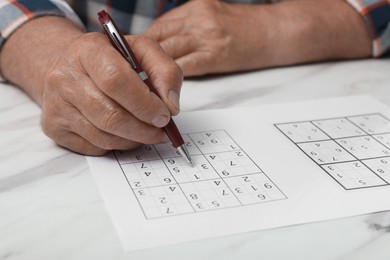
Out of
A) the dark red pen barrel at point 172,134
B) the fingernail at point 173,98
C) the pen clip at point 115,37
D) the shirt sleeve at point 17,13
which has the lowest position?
the dark red pen barrel at point 172,134

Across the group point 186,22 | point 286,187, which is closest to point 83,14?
point 186,22

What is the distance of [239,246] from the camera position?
50cm

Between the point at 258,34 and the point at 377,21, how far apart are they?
0.76ft

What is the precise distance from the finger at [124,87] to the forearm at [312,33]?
39cm

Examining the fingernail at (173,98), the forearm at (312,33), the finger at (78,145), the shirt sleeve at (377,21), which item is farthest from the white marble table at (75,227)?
the shirt sleeve at (377,21)

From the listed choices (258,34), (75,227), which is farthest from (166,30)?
(75,227)

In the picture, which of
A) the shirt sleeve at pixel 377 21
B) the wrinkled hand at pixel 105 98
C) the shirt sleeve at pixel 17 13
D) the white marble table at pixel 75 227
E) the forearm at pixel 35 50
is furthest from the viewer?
the shirt sleeve at pixel 377 21

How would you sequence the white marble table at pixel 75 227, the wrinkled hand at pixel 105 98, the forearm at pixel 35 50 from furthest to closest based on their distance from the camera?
the forearm at pixel 35 50 → the wrinkled hand at pixel 105 98 → the white marble table at pixel 75 227

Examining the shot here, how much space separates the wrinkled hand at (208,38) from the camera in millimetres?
905

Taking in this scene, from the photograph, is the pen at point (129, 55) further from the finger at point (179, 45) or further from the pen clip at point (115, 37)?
the finger at point (179, 45)

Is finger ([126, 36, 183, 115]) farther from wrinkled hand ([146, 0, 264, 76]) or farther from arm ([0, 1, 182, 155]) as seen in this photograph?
wrinkled hand ([146, 0, 264, 76])

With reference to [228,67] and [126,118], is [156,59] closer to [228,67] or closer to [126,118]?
[126,118]

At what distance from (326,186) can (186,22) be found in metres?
0.44

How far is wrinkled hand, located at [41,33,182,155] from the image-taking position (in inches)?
23.4
